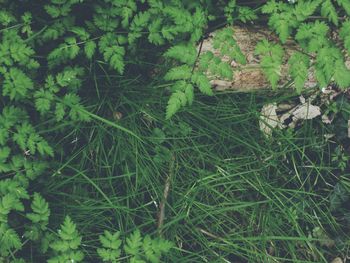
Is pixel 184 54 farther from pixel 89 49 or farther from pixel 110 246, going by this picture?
pixel 110 246

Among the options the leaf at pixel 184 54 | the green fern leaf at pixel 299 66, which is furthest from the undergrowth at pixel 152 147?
the green fern leaf at pixel 299 66

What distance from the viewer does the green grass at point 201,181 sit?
267 cm

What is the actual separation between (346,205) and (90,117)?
1617 mm

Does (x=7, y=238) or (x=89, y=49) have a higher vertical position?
(x=89, y=49)

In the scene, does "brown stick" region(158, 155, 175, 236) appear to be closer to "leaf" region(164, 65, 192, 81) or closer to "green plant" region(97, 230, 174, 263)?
"green plant" region(97, 230, 174, 263)

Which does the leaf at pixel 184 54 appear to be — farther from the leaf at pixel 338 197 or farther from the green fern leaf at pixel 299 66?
the leaf at pixel 338 197

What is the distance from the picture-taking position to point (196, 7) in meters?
2.39

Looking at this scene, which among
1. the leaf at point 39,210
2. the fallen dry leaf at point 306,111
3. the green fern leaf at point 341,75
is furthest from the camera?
the fallen dry leaf at point 306,111

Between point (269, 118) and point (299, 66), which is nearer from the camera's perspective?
point (299, 66)

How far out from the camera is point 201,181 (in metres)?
2.75

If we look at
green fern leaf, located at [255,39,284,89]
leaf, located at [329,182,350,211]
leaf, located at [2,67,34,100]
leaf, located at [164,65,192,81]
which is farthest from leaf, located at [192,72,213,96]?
leaf, located at [329,182,350,211]

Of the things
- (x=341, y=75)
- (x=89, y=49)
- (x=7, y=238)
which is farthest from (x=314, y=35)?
(x=7, y=238)

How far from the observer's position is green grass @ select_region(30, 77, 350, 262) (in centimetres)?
267

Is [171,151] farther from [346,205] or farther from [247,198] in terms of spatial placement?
[346,205]
